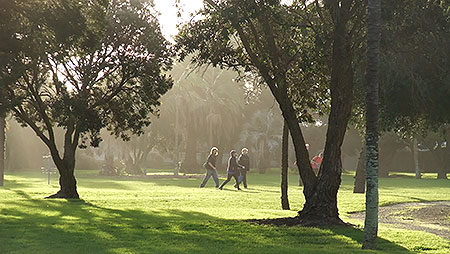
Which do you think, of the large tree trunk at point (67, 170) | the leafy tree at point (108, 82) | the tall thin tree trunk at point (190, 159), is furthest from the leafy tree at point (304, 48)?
the tall thin tree trunk at point (190, 159)

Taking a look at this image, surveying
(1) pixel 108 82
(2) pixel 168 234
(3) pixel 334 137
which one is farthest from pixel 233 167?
(2) pixel 168 234

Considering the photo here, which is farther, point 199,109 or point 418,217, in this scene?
point 199,109

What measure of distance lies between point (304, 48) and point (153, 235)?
613 cm

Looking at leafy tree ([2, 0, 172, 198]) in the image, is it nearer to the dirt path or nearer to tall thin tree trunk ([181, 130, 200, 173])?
the dirt path

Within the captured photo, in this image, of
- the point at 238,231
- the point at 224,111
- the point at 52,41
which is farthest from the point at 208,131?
the point at 238,231

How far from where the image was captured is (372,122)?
12602 mm

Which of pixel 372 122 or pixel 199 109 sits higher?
pixel 199 109

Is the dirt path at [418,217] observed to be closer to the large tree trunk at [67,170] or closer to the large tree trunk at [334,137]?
the large tree trunk at [334,137]

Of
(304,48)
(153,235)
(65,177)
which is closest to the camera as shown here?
(153,235)

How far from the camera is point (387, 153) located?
185 ft

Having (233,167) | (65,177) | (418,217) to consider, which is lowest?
(418,217)

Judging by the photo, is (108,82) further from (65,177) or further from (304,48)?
(304,48)

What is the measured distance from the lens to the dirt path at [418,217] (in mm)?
17219

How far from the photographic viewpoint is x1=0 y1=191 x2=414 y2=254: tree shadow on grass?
12445 millimetres
